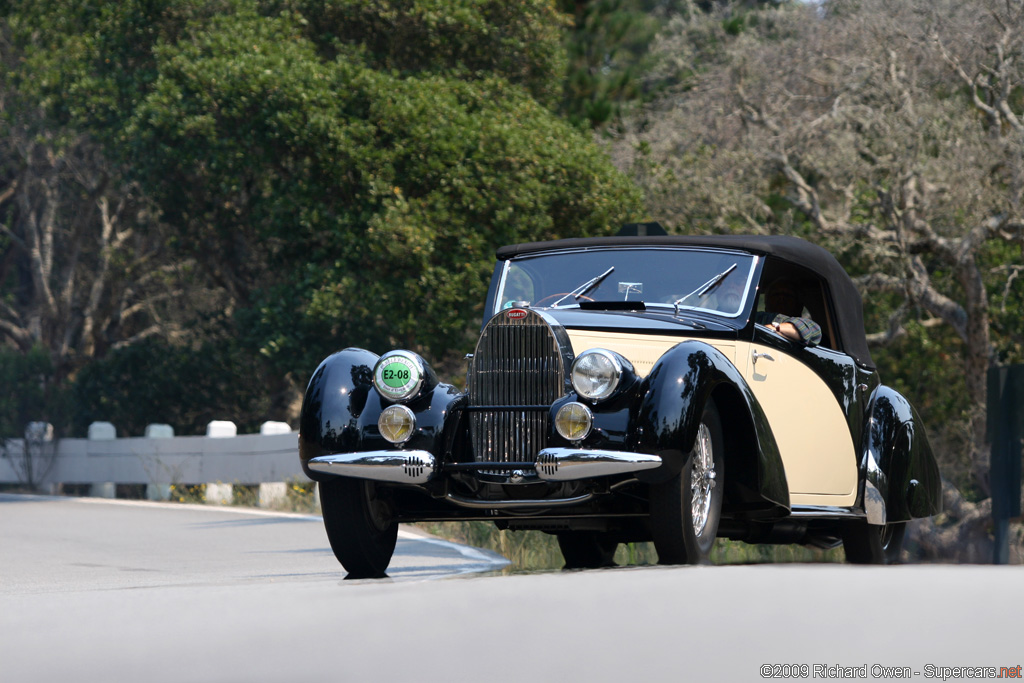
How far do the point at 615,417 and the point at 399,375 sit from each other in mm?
1201

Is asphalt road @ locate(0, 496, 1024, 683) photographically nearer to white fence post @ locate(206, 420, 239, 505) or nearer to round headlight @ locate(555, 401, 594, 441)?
round headlight @ locate(555, 401, 594, 441)

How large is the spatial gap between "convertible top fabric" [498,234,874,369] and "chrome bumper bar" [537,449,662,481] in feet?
6.41

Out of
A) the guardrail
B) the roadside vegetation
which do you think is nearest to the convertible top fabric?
the guardrail

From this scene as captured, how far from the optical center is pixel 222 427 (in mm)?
20141

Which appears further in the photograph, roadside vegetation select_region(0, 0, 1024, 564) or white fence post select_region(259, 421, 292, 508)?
roadside vegetation select_region(0, 0, 1024, 564)

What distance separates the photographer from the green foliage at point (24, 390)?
2852 cm

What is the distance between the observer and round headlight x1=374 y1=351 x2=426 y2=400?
6.82 metres

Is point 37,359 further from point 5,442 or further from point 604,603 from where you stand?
point 604,603

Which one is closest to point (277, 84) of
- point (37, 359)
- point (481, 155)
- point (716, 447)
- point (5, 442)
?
point (481, 155)

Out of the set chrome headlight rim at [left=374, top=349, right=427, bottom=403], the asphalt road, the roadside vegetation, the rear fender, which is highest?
the roadside vegetation

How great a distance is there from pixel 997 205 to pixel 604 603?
1701cm

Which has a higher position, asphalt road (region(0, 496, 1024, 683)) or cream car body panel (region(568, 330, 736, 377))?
cream car body panel (region(568, 330, 736, 377))

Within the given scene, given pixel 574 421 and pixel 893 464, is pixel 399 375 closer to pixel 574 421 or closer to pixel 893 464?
pixel 574 421

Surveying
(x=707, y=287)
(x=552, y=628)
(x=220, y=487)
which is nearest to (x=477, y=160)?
(x=220, y=487)
